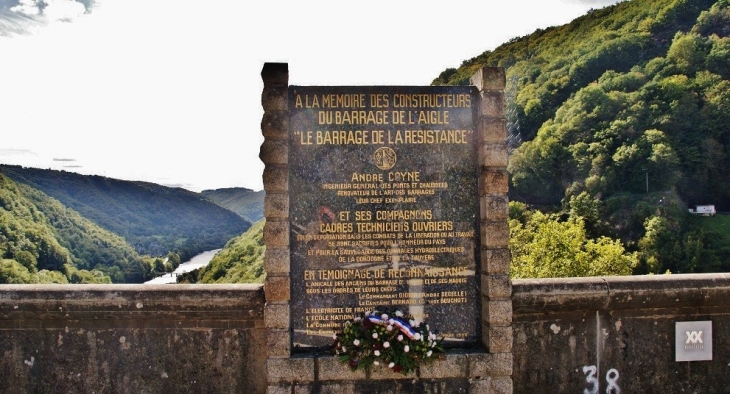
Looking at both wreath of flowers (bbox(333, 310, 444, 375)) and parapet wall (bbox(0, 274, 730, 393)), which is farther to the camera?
parapet wall (bbox(0, 274, 730, 393))

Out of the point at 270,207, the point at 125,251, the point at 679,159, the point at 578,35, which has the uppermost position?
the point at 578,35

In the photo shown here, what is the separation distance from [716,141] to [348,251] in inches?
3418

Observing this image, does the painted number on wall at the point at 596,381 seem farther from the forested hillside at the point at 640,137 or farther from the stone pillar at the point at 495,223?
the forested hillside at the point at 640,137

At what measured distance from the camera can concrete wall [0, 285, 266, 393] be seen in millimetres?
5359

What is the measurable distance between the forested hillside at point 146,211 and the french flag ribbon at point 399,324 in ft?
359

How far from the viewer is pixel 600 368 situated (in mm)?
5637

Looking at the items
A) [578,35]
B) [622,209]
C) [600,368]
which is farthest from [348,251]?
[578,35]

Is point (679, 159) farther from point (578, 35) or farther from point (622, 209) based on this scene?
point (578, 35)

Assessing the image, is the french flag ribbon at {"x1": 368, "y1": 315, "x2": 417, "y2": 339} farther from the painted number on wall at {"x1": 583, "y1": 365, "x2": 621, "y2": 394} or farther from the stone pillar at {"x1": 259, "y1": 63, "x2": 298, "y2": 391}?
the painted number on wall at {"x1": 583, "y1": 365, "x2": 621, "y2": 394}

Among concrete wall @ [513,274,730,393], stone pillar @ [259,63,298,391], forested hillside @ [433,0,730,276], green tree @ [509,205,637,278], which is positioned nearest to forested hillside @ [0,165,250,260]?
forested hillside @ [433,0,730,276]

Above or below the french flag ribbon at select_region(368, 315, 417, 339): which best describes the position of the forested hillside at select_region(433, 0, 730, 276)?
above

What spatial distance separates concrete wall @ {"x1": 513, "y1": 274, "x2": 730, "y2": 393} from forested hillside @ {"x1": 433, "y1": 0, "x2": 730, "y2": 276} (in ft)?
189

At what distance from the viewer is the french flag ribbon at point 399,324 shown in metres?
5.18

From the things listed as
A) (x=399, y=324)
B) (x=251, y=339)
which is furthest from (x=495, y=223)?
(x=251, y=339)
